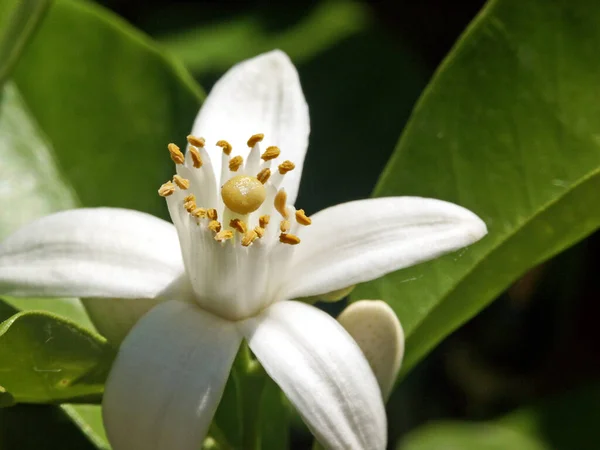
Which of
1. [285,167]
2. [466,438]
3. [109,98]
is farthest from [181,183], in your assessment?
[466,438]

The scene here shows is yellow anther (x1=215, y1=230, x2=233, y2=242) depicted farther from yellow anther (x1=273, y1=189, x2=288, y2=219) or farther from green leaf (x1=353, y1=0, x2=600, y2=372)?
green leaf (x1=353, y1=0, x2=600, y2=372)

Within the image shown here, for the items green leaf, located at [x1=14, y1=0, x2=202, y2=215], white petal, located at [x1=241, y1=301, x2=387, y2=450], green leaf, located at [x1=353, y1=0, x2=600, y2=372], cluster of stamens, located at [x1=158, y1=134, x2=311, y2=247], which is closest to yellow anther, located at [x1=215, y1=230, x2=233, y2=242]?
cluster of stamens, located at [x1=158, y1=134, x2=311, y2=247]

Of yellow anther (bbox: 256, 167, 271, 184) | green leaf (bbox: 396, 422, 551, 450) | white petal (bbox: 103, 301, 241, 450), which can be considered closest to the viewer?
white petal (bbox: 103, 301, 241, 450)

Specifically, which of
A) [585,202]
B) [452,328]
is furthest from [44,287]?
[585,202]

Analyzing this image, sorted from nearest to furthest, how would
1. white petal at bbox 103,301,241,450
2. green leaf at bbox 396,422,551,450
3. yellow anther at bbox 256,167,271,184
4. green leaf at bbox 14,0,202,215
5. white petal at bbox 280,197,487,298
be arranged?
white petal at bbox 103,301,241,450 → white petal at bbox 280,197,487,298 → yellow anther at bbox 256,167,271,184 → green leaf at bbox 14,0,202,215 → green leaf at bbox 396,422,551,450

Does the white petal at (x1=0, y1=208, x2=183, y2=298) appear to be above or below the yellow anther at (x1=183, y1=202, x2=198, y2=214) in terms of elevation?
below

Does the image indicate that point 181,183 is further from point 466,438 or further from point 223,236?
point 466,438
